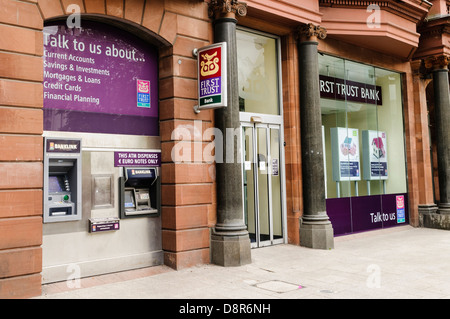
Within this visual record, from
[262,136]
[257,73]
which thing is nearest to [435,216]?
[262,136]

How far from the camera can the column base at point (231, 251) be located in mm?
7141

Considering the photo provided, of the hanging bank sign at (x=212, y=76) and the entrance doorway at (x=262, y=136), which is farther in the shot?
the entrance doorway at (x=262, y=136)

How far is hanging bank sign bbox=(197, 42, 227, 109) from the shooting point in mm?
6902

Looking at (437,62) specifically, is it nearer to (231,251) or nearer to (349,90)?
(349,90)

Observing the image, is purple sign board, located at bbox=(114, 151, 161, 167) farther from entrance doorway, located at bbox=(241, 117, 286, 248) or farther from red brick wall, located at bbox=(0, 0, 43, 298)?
entrance doorway, located at bbox=(241, 117, 286, 248)

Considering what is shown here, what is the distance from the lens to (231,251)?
23.5ft

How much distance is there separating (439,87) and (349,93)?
3.63 m

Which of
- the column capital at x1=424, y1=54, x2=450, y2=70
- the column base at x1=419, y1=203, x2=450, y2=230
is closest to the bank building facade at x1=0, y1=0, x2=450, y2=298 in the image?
the column capital at x1=424, y1=54, x2=450, y2=70

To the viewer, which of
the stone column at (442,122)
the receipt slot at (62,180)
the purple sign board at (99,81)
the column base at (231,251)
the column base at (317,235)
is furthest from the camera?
the stone column at (442,122)

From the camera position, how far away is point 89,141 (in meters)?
6.61

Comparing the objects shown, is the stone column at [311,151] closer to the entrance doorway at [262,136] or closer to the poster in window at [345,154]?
the entrance doorway at [262,136]

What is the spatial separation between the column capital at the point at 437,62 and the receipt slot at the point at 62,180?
1104 cm

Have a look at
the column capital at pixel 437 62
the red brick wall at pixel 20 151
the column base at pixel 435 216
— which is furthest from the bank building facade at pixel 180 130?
the column base at pixel 435 216

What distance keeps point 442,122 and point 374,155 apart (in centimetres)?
288
